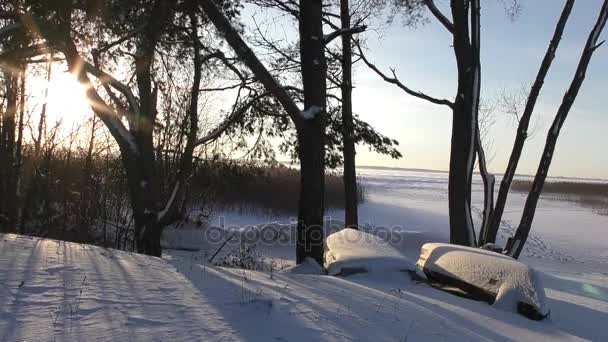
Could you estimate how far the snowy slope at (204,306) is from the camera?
2.96 meters

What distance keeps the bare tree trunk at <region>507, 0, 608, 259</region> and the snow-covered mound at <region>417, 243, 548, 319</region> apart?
5.55 m

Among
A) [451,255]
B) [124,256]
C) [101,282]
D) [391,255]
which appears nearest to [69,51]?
[124,256]

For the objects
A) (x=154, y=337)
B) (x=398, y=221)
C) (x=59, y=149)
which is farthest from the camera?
(x=398, y=221)

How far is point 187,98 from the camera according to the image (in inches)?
567

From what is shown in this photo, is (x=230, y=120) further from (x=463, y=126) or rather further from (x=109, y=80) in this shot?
(x=463, y=126)

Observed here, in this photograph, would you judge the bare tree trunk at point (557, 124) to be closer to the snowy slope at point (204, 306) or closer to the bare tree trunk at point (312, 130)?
the bare tree trunk at point (312, 130)

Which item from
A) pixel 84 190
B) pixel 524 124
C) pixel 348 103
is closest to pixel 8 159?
pixel 84 190

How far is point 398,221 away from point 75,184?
15.1m

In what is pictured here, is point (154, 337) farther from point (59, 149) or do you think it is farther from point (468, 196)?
point (59, 149)

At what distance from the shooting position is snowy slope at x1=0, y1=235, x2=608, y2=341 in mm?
2965

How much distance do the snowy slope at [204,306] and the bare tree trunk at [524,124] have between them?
6.46 meters

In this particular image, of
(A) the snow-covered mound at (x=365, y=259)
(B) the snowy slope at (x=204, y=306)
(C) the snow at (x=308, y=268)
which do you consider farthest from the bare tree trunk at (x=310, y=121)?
(B) the snowy slope at (x=204, y=306)

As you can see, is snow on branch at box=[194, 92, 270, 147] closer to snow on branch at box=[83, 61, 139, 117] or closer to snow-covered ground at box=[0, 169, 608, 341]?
snow on branch at box=[83, 61, 139, 117]

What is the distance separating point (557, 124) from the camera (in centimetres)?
1089
